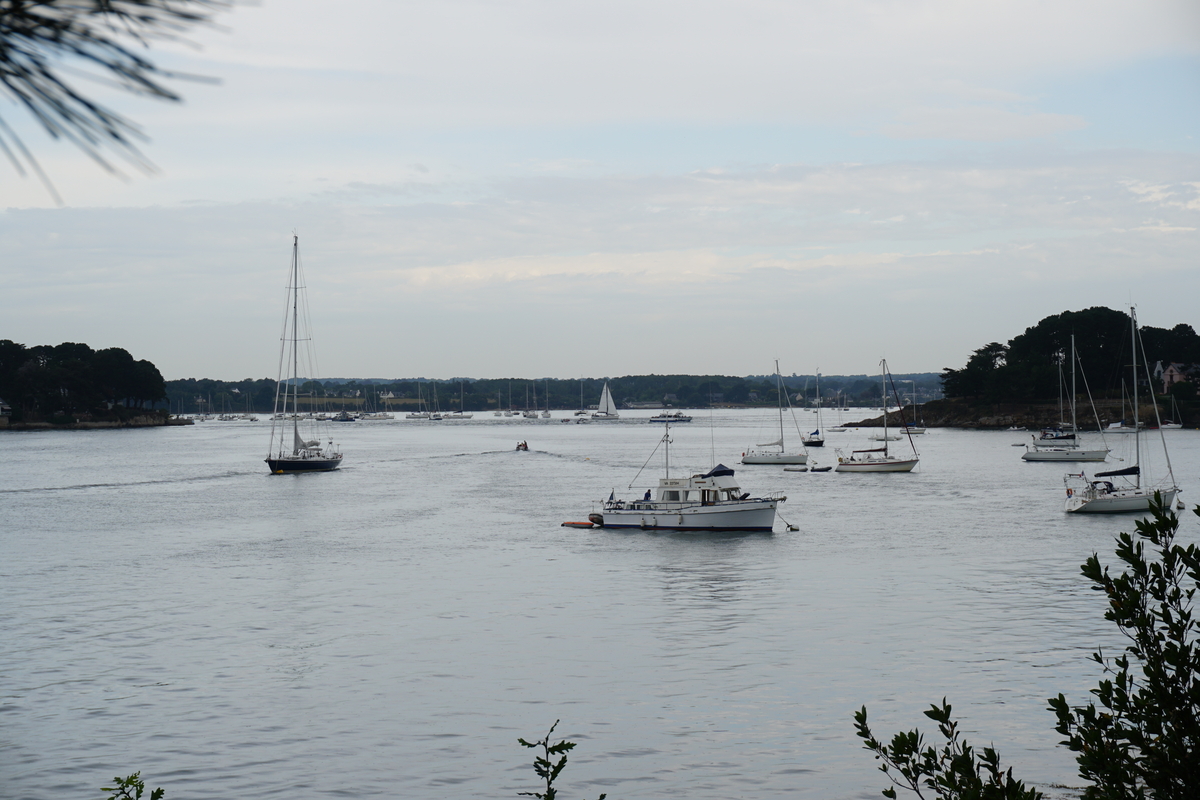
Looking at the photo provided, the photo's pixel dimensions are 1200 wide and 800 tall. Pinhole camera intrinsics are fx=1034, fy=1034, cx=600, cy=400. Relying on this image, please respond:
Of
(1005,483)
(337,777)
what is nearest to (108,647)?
(337,777)

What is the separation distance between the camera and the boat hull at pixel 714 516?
171 feet

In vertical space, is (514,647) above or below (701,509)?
below

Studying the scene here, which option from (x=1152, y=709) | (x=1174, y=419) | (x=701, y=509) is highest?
(x=1152, y=709)

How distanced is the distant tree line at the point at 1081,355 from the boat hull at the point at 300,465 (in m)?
126

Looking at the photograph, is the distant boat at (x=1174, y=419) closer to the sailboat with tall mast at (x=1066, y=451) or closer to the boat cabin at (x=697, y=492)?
the sailboat with tall mast at (x=1066, y=451)

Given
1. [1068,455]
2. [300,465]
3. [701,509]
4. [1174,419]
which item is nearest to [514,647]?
[701,509]

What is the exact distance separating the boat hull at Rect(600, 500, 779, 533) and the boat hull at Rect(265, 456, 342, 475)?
50.4 meters

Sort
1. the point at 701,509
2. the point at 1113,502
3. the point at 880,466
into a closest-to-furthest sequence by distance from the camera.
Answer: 1. the point at 701,509
2. the point at 1113,502
3. the point at 880,466

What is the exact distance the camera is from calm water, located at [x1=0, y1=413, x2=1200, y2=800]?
20.5 meters

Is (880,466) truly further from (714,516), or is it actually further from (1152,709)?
(1152,709)

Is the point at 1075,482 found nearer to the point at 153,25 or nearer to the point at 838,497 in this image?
the point at 838,497

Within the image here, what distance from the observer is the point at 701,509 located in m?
52.2

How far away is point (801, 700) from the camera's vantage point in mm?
24219

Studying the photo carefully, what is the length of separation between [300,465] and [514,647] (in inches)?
2776
